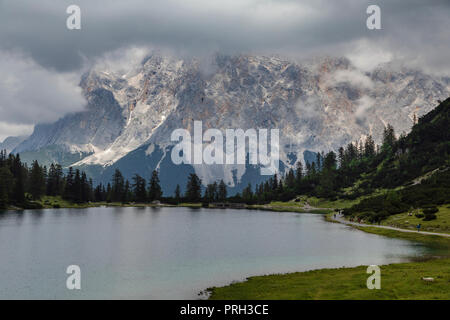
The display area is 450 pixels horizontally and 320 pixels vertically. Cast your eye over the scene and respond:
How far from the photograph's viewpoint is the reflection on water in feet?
153

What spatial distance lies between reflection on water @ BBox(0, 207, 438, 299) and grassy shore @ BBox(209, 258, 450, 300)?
446 centimetres

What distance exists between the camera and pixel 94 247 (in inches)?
3083

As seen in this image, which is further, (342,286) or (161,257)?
(161,257)

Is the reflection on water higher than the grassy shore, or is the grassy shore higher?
the grassy shore

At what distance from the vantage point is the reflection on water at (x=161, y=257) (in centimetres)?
4674

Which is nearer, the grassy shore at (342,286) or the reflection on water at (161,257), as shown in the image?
the grassy shore at (342,286)

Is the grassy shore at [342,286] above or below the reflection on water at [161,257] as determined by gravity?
above

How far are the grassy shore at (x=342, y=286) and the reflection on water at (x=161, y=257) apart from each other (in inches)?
175

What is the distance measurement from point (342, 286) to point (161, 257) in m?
32.6

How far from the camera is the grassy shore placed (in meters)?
38.1

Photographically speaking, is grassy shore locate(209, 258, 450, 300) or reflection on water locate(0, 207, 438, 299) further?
reflection on water locate(0, 207, 438, 299)

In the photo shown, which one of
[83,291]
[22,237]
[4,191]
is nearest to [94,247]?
[22,237]

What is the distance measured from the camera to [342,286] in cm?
4209
